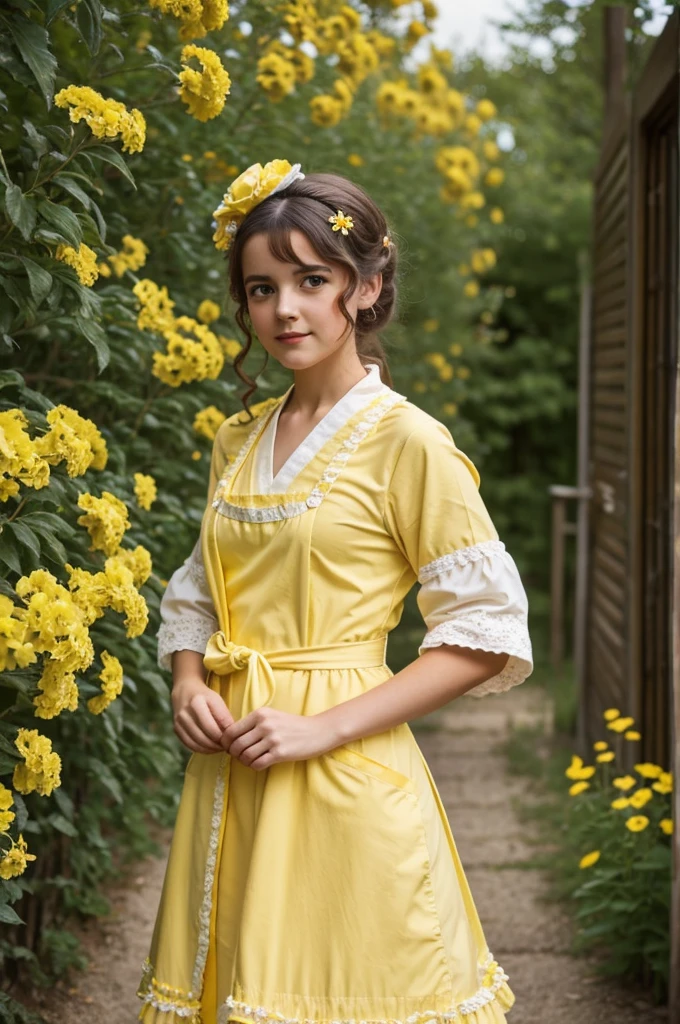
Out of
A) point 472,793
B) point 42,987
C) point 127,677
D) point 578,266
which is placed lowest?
point 42,987

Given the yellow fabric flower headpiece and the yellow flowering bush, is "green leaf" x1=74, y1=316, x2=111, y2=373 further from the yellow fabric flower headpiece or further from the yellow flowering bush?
the yellow flowering bush

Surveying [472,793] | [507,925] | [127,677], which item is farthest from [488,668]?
[472,793]

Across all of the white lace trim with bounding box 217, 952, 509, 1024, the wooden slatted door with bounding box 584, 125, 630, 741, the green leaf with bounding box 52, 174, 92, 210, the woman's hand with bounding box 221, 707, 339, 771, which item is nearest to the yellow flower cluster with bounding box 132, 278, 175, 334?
the green leaf with bounding box 52, 174, 92, 210

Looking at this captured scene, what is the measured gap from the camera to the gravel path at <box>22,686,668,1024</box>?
301cm

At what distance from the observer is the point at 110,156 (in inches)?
79.0

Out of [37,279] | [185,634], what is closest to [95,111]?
[37,279]

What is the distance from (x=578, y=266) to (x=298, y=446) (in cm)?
699

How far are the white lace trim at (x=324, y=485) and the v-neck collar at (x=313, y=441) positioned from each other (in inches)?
1.0

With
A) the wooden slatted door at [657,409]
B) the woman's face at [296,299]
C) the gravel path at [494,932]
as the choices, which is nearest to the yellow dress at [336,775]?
→ the woman's face at [296,299]

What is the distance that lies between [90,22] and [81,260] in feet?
1.21

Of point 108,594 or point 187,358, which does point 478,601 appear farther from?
point 187,358

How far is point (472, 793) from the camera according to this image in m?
4.93

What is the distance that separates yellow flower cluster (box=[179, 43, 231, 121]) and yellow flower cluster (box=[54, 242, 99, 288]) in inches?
16.5

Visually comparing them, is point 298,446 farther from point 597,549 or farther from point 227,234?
point 597,549
